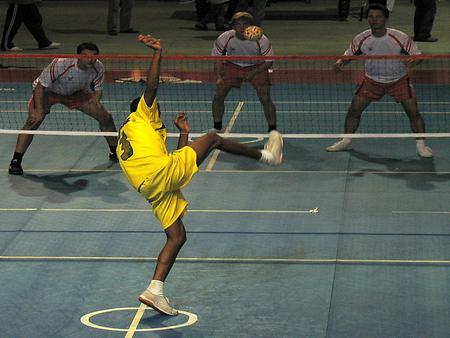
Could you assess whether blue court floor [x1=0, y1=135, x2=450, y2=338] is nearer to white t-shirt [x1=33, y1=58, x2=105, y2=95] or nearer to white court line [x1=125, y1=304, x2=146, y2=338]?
white court line [x1=125, y1=304, x2=146, y2=338]

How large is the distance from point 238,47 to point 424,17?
7606 millimetres

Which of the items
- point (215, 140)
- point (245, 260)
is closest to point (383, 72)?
point (245, 260)

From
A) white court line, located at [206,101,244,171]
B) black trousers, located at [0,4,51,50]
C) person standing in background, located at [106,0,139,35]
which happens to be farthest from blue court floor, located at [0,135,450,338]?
person standing in background, located at [106,0,139,35]

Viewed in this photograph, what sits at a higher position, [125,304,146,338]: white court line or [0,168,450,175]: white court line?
[125,304,146,338]: white court line

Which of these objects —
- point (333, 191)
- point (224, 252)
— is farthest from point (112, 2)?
point (224, 252)

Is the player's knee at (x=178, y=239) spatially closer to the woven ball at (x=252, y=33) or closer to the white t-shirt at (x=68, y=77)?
the white t-shirt at (x=68, y=77)

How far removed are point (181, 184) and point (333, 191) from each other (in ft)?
14.2

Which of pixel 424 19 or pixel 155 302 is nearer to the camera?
pixel 155 302

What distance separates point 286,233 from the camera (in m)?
12.8

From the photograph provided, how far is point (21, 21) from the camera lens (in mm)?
23141

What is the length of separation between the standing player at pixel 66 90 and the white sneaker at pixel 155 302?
5180mm

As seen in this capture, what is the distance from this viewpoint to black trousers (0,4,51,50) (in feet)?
75.0

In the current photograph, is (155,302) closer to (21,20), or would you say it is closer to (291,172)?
(291,172)

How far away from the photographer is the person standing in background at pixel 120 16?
2445cm
